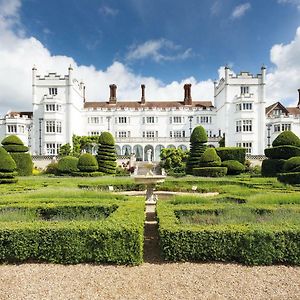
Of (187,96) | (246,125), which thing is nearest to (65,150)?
(187,96)

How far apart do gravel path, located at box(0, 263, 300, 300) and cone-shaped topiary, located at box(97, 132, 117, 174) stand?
23.8m

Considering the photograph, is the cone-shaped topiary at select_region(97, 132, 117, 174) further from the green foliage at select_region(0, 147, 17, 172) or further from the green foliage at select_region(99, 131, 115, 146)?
the green foliage at select_region(0, 147, 17, 172)

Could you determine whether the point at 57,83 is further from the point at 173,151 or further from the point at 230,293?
the point at 230,293

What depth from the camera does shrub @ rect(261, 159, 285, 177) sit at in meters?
22.9

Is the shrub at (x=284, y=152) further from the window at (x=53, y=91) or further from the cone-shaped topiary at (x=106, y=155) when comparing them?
the window at (x=53, y=91)

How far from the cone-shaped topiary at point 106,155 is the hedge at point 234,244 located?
2400cm

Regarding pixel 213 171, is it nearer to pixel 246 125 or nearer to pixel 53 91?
pixel 246 125

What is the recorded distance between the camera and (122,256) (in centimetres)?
582

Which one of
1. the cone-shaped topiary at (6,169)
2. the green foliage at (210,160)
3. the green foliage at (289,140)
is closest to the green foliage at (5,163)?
the cone-shaped topiary at (6,169)

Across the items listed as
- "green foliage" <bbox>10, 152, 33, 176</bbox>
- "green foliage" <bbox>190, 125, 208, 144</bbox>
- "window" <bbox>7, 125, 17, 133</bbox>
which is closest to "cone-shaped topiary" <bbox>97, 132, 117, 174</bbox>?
"green foliage" <bbox>10, 152, 33, 176</bbox>

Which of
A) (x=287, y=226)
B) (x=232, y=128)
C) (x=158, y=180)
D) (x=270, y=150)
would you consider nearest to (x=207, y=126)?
(x=232, y=128)

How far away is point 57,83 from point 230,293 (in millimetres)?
43952

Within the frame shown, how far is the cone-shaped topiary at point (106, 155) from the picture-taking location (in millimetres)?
29562

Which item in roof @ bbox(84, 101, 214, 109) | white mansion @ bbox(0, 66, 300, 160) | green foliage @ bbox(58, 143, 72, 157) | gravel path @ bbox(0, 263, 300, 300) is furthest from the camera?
roof @ bbox(84, 101, 214, 109)
